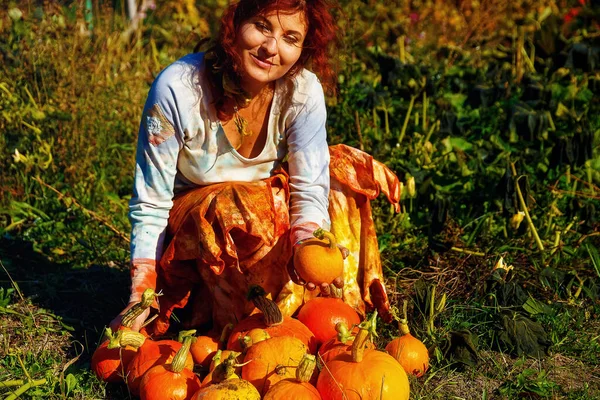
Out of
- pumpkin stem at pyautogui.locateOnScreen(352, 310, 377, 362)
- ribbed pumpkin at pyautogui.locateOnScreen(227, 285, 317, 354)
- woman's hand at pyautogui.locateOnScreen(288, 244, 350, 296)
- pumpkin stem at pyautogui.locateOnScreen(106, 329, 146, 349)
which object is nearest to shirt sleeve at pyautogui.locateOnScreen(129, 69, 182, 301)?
pumpkin stem at pyautogui.locateOnScreen(106, 329, 146, 349)

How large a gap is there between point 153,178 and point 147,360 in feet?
2.26

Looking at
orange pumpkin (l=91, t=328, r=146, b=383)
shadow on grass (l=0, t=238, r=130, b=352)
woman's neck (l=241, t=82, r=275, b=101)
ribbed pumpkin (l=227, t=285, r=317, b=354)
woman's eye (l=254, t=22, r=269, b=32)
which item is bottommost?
shadow on grass (l=0, t=238, r=130, b=352)

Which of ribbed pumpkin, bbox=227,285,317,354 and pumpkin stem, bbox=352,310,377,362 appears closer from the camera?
pumpkin stem, bbox=352,310,377,362

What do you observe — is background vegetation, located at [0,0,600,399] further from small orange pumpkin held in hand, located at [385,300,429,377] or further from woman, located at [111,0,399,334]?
woman, located at [111,0,399,334]

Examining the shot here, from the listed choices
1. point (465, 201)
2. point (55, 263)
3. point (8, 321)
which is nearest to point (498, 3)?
point (465, 201)

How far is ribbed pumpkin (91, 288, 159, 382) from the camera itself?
2.72m

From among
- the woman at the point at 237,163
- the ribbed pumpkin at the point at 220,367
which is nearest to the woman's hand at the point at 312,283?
the woman at the point at 237,163

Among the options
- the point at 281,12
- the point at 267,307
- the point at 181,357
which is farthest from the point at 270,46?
the point at 181,357

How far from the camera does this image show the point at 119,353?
2.80 meters

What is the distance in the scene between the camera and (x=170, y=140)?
3020mm

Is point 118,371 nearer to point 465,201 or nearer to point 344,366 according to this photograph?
point 344,366

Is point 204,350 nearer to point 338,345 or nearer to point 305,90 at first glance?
point 338,345

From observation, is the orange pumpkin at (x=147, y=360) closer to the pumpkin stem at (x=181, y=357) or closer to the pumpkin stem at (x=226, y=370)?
the pumpkin stem at (x=181, y=357)

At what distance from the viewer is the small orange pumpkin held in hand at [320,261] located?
2.74m
